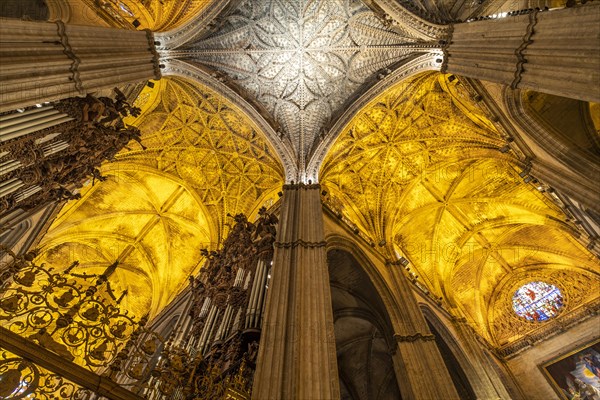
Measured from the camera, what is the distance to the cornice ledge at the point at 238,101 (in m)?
9.12

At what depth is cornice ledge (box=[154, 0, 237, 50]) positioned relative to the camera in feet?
27.7

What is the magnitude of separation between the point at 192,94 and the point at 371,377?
1095 centimetres

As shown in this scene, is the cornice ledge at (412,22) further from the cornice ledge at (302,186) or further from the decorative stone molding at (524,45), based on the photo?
the cornice ledge at (302,186)

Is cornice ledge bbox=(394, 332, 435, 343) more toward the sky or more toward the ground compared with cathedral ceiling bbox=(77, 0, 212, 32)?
more toward the ground

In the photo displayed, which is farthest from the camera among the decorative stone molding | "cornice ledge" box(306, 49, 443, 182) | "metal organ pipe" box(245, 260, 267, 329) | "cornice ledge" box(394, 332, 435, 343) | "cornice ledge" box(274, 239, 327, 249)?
"cornice ledge" box(306, 49, 443, 182)

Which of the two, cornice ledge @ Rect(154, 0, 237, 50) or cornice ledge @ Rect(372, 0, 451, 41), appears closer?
cornice ledge @ Rect(372, 0, 451, 41)

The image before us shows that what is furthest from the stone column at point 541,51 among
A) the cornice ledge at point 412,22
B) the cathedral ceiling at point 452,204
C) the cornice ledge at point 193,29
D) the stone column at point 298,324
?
the cornice ledge at point 193,29

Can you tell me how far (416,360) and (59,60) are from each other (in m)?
8.38

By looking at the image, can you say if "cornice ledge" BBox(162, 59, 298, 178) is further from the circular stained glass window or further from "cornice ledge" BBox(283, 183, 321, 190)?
the circular stained glass window

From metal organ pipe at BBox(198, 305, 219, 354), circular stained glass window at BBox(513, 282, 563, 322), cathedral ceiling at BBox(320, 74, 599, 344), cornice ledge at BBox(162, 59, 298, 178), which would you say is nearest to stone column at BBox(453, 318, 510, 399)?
cathedral ceiling at BBox(320, 74, 599, 344)

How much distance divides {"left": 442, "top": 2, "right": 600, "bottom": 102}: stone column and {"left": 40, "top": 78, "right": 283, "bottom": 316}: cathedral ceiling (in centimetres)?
685

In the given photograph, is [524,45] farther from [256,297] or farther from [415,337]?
[415,337]

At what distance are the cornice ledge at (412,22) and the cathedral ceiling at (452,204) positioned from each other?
2436 mm

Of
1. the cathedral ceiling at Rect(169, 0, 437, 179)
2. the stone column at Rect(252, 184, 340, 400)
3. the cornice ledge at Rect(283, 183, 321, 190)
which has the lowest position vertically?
the stone column at Rect(252, 184, 340, 400)
